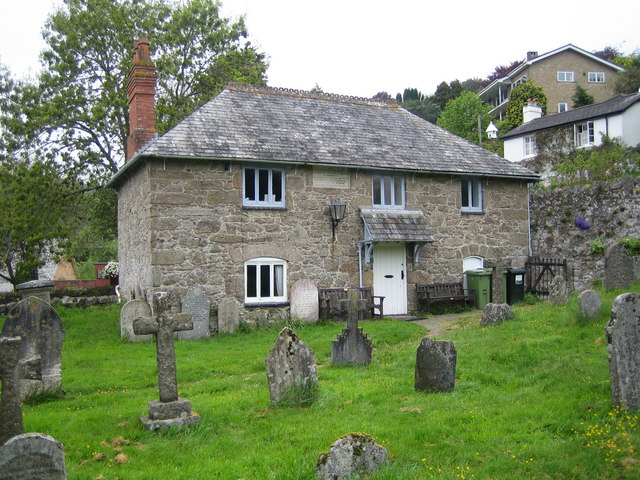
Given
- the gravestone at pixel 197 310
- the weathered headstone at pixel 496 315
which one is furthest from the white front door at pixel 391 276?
the gravestone at pixel 197 310

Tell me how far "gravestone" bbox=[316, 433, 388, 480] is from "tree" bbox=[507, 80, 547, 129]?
133ft

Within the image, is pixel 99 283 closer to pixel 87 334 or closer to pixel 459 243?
pixel 87 334

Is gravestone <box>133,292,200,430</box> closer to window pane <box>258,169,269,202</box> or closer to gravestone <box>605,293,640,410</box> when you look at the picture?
gravestone <box>605,293,640,410</box>

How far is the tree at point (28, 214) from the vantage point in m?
20.5

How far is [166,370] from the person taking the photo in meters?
7.49

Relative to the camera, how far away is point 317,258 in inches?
672

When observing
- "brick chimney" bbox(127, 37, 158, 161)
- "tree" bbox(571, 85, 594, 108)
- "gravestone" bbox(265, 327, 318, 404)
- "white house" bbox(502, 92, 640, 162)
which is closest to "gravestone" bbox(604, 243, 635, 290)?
"gravestone" bbox(265, 327, 318, 404)

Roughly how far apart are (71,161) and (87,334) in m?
11.1

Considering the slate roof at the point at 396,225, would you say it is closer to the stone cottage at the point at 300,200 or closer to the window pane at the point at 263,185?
the stone cottage at the point at 300,200

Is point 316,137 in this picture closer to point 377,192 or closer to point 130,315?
point 377,192

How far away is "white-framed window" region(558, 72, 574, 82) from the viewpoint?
45188 mm

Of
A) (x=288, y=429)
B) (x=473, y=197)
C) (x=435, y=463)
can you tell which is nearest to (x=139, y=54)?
(x=473, y=197)

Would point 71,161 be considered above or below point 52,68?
below

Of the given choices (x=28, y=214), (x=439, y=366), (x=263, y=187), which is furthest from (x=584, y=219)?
(x=28, y=214)
